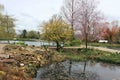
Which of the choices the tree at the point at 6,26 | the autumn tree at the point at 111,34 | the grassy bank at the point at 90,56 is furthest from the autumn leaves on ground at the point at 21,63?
the autumn tree at the point at 111,34

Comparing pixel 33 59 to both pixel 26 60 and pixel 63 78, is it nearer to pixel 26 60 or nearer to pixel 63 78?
pixel 26 60

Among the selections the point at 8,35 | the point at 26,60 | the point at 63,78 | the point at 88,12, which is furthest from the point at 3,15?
the point at 63,78

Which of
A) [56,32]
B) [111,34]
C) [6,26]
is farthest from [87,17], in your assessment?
[111,34]

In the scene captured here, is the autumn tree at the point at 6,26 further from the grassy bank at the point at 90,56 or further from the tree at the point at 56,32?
the grassy bank at the point at 90,56

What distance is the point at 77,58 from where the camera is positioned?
2097 cm

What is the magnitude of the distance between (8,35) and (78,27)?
1228 centimetres

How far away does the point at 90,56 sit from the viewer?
22.0 m

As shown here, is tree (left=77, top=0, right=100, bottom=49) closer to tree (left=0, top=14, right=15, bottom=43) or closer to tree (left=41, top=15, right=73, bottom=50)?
tree (left=41, top=15, right=73, bottom=50)

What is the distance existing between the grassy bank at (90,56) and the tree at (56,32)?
1652mm

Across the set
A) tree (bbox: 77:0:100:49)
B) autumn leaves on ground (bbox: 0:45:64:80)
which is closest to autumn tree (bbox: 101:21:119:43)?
tree (bbox: 77:0:100:49)

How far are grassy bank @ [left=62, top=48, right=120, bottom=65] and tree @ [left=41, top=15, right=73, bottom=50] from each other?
1.65 meters

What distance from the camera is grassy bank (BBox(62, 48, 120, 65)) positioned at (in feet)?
65.5

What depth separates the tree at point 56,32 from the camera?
25.5m

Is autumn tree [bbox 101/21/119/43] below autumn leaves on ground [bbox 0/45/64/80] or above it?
above
